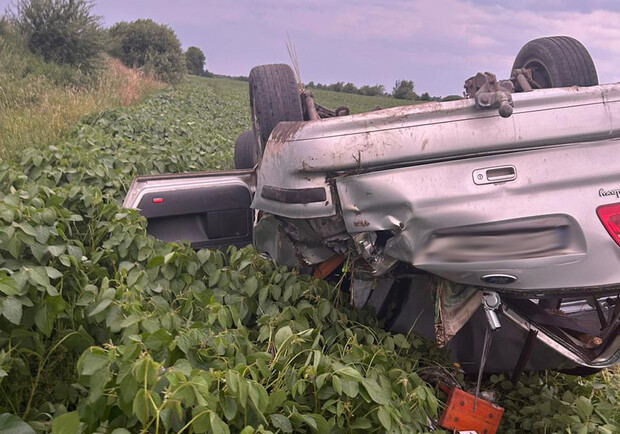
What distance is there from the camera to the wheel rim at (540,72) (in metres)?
3.56

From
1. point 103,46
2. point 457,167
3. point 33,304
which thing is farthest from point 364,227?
point 103,46

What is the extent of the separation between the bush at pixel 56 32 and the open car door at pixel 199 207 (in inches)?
663

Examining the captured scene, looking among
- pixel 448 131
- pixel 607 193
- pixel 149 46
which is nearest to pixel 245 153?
pixel 448 131

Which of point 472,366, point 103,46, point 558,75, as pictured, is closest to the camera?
point 472,366

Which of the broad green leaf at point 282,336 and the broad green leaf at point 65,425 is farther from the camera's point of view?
the broad green leaf at point 282,336

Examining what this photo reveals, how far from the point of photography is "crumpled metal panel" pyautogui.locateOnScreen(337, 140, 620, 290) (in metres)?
2.35

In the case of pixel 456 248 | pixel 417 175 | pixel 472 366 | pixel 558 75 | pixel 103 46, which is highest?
pixel 103 46

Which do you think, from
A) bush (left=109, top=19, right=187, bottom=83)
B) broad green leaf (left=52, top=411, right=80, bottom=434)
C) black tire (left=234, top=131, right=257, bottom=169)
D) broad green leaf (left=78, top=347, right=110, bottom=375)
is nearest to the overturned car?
broad green leaf (left=78, top=347, right=110, bottom=375)

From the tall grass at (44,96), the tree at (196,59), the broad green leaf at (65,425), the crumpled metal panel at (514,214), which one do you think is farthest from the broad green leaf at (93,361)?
the tree at (196,59)

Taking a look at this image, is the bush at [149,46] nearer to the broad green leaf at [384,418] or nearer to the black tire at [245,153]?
the black tire at [245,153]

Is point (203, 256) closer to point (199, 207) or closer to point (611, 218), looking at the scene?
point (199, 207)

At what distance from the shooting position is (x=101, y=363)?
178 centimetres

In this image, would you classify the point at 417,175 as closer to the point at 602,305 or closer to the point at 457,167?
the point at 457,167

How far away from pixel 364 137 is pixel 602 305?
1777mm
